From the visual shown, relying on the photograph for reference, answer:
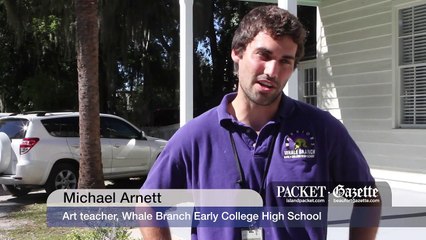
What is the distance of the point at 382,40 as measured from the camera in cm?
923

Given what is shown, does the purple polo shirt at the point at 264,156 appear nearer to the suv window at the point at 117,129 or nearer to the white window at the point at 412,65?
the white window at the point at 412,65

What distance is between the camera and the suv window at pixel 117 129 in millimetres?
10797

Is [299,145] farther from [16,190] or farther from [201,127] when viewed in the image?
[16,190]

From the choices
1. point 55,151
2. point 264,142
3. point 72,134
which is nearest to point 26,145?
point 55,151

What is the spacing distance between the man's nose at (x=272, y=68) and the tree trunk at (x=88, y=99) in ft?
21.1

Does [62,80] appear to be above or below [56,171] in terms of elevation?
above

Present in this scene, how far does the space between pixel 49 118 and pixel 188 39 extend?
328 centimetres

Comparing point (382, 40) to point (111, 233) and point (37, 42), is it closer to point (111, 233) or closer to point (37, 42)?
point (111, 233)

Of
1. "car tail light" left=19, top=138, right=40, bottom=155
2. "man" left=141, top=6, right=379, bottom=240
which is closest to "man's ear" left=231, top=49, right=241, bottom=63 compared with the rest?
"man" left=141, top=6, right=379, bottom=240

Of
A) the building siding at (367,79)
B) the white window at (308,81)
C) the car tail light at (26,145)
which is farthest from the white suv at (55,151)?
the building siding at (367,79)

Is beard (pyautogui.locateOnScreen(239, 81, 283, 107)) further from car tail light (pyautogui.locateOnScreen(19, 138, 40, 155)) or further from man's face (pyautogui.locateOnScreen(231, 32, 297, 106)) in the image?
car tail light (pyautogui.locateOnScreen(19, 138, 40, 155))

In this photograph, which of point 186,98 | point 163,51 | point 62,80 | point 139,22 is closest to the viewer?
point 186,98

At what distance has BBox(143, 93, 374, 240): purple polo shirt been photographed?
6.54 feet

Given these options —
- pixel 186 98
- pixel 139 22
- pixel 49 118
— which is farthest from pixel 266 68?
pixel 139 22
